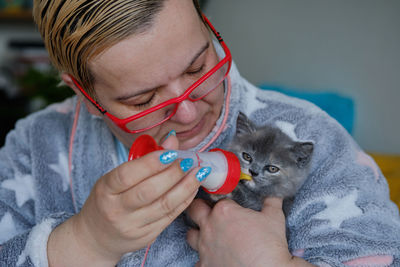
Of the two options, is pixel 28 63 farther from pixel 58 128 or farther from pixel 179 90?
pixel 179 90

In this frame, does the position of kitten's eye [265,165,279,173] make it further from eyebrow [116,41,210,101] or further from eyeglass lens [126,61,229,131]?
eyebrow [116,41,210,101]

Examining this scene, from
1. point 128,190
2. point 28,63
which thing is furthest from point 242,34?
point 28,63

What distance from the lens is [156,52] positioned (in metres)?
0.77

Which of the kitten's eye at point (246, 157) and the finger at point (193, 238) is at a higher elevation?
the kitten's eye at point (246, 157)

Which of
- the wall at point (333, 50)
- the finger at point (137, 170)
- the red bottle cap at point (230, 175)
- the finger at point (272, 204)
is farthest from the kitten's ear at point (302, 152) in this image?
the wall at point (333, 50)

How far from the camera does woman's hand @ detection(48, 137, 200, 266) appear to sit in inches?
26.4

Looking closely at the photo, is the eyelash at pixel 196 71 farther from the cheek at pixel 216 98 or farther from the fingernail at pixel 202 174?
the fingernail at pixel 202 174

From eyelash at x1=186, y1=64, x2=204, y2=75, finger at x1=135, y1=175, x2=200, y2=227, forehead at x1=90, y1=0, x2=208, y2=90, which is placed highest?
forehead at x1=90, y1=0, x2=208, y2=90

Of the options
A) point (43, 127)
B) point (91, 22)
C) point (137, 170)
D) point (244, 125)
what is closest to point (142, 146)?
point (137, 170)

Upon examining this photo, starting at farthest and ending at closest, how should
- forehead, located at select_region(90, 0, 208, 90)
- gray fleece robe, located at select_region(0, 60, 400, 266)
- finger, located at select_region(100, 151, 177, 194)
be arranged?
gray fleece robe, located at select_region(0, 60, 400, 266) < forehead, located at select_region(90, 0, 208, 90) < finger, located at select_region(100, 151, 177, 194)

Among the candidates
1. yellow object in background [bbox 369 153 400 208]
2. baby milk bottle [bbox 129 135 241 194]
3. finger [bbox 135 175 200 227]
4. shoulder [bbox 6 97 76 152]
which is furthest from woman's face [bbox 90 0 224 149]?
yellow object in background [bbox 369 153 400 208]

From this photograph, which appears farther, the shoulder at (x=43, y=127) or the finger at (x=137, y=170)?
the shoulder at (x=43, y=127)

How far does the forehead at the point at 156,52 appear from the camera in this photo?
0.77 metres

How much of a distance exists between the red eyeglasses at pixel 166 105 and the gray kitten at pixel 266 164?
0.17 metres
